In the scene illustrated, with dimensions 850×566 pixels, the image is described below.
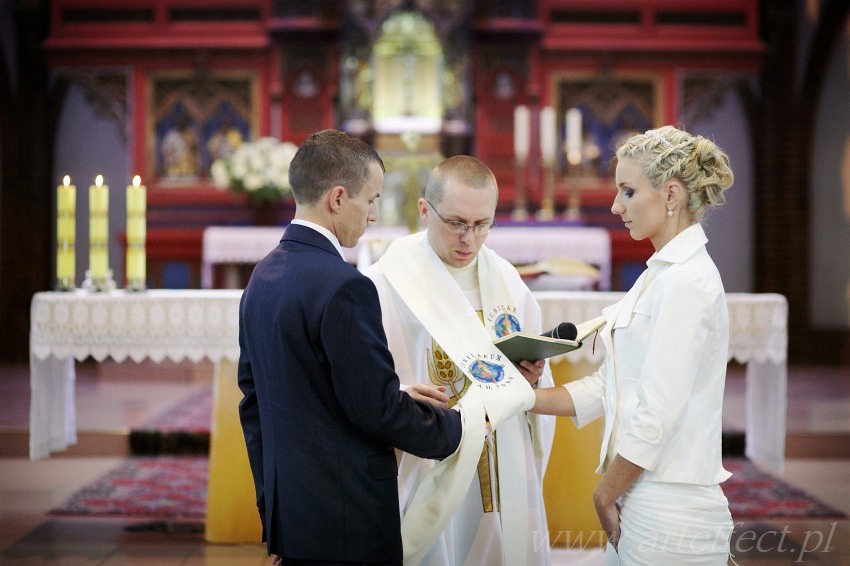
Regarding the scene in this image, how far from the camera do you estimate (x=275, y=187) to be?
789 centimetres

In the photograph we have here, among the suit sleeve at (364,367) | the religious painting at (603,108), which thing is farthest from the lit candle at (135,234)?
the religious painting at (603,108)

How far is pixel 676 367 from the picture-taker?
202cm

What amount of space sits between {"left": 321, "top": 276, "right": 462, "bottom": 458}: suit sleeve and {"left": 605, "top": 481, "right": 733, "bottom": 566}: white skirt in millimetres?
589

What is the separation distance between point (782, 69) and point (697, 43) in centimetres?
97

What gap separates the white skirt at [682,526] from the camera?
2.07 meters

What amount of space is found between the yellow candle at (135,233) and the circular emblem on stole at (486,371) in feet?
7.33

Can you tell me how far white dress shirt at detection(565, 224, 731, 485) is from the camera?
2.03m

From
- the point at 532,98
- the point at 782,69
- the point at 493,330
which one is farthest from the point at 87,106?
the point at 493,330

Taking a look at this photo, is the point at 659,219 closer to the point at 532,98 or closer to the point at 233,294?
the point at 233,294

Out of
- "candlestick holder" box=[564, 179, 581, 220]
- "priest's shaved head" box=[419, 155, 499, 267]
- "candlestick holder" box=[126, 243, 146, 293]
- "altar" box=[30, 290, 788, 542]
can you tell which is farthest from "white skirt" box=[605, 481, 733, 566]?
"candlestick holder" box=[564, 179, 581, 220]

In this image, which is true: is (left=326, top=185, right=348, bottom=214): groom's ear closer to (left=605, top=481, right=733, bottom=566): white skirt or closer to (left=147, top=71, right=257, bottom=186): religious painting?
(left=605, top=481, right=733, bottom=566): white skirt

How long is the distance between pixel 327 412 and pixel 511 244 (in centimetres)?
560

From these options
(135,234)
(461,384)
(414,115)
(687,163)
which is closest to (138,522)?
(135,234)

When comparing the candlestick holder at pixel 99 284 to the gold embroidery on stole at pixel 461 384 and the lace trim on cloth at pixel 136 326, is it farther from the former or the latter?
the gold embroidery on stole at pixel 461 384
